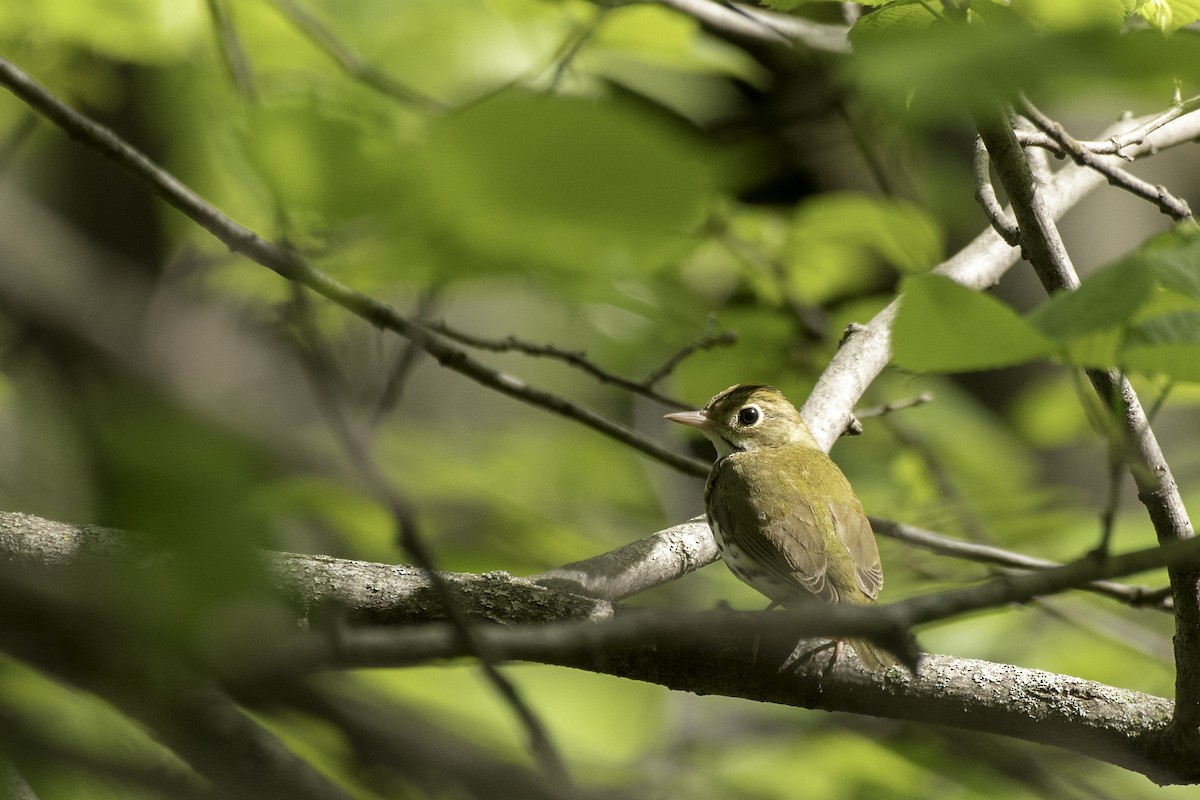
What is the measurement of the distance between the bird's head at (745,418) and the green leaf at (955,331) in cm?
247

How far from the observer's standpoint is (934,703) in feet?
6.95

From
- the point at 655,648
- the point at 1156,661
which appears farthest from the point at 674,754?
the point at 1156,661

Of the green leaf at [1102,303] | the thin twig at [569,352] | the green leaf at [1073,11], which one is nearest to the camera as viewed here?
the green leaf at [1102,303]

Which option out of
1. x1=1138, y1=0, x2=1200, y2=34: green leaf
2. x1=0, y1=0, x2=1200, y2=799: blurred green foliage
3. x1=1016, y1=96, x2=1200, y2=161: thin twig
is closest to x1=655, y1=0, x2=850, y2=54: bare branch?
x1=0, y1=0, x2=1200, y2=799: blurred green foliage

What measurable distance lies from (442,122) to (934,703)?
5.73 ft

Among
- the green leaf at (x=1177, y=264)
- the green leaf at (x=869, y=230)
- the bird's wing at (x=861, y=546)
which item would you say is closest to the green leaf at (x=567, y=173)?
the green leaf at (x=1177, y=264)

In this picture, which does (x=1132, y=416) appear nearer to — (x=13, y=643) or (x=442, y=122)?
(x=442, y=122)

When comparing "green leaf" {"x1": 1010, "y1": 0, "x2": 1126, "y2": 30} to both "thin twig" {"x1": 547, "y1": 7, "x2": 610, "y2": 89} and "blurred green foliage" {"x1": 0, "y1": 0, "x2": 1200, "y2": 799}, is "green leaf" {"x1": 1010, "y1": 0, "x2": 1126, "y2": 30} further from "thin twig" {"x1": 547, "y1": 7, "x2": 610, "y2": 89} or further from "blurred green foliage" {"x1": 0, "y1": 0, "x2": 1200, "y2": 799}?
"thin twig" {"x1": 547, "y1": 7, "x2": 610, "y2": 89}

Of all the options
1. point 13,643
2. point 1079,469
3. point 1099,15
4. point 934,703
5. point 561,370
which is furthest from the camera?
point 561,370

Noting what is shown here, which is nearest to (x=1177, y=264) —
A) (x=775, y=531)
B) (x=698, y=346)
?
(x=698, y=346)

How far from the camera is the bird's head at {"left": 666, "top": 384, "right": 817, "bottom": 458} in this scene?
3482 mm

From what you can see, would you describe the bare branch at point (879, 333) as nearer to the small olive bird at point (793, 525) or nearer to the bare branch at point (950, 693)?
the small olive bird at point (793, 525)

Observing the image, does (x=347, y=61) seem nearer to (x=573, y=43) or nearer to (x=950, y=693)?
(x=573, y=43)

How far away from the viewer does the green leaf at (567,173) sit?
0.69m
